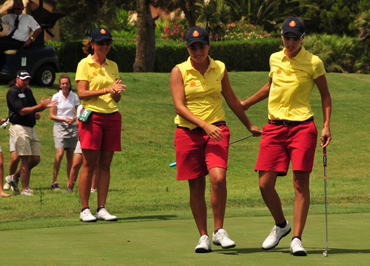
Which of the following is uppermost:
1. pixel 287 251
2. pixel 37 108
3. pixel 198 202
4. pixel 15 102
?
pixel 15 102

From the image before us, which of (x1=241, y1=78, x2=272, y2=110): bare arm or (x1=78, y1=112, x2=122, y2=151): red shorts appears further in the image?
(x1=78, y1=112, x2=122, y2=151): red shorts

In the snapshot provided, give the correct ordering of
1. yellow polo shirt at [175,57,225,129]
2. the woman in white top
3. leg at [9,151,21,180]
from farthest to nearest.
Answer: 1. the woman in white top
2. leg at [9,151,21,180]
3. yellow polo shirt at [175,57,225,129]

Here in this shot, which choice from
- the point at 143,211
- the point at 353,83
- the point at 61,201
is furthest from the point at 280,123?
the point at 353,83

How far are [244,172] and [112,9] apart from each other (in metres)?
26.1

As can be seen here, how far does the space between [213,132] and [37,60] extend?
13.9m

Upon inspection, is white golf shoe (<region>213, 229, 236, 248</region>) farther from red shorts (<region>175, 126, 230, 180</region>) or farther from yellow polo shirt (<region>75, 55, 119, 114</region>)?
yellow polo shirt (<region>75, 55, 119, 114</region>)

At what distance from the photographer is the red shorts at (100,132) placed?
8133 mm

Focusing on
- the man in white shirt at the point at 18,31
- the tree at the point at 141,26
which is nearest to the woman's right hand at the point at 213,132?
the man in white shirt at the point at 18,31

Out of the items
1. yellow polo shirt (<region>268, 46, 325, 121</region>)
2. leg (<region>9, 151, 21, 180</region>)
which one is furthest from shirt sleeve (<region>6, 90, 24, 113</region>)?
yellow polo shirt (<region>268, 46, 325, 121</region>)

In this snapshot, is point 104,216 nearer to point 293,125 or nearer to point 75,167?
point 293,125

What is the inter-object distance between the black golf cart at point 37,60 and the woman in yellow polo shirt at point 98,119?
10690 millimetres

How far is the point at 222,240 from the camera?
5914 mm

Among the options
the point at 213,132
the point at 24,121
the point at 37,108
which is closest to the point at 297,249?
the point at 213,132

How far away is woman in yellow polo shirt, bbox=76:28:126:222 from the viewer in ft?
26.7
